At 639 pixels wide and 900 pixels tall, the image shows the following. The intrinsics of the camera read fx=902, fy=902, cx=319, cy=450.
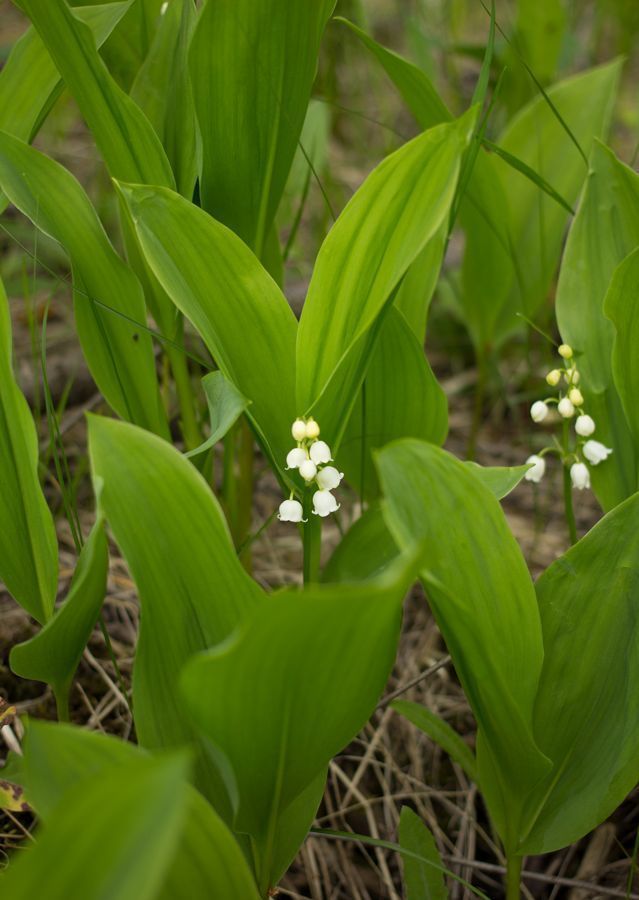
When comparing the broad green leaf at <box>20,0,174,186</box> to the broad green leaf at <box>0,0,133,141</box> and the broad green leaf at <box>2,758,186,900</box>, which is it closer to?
the broad green leaf at <box>0,0,133,141</box>

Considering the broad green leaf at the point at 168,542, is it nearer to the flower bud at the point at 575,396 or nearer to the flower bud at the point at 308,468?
the flower bud at the point at 308,468

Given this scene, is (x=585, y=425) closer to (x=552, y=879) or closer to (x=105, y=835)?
(x=552, y=879)

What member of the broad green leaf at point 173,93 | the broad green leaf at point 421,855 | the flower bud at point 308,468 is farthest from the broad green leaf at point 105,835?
the broad green leaf at point 173,93

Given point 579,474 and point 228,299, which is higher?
point 228,299

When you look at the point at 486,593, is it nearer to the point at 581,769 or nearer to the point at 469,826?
the point at 581,769

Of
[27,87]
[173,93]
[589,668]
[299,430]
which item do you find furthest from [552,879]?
[27,87]

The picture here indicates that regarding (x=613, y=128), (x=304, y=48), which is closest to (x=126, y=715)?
(x=304, y=48)
